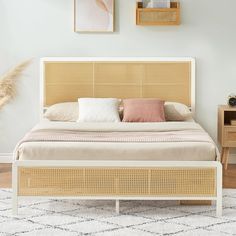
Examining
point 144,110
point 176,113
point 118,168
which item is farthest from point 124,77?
point 118,168

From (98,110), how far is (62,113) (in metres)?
0.36

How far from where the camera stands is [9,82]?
6672 millimetres

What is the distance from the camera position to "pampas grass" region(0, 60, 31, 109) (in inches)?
261

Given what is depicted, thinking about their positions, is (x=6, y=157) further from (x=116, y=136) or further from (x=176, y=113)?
(x=116, y=136)

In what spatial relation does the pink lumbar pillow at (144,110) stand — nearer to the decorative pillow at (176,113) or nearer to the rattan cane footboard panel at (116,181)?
the decorative pillow at (176,113)

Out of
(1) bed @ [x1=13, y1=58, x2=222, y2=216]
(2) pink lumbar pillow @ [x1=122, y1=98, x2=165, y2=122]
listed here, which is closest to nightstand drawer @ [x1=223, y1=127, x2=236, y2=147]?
(2) pink lumbar pillow @ [x1=122, y1=98, x2=165, y2=122]

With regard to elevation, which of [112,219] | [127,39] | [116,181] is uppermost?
[127,39]

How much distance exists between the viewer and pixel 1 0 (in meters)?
6.73

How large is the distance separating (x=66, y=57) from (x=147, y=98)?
95cm

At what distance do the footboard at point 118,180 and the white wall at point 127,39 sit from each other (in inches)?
88.6

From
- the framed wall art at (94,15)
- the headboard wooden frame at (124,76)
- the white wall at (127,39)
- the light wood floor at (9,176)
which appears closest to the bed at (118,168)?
the light wood floor at (9,176)

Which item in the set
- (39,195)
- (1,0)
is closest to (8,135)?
(1,0)

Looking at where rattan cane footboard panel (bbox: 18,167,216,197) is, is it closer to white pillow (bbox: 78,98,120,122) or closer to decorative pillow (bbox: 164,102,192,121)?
white pillow (bbox: 78,98,120,122)

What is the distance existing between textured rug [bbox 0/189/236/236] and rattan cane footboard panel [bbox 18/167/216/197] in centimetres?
16
